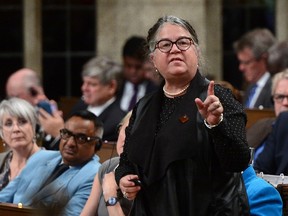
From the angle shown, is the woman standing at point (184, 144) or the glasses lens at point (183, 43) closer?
the woman standing at point (184, 144)

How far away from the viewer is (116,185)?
652cm

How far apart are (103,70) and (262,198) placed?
4.81 m

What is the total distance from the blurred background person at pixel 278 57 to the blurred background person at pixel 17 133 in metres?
2.65

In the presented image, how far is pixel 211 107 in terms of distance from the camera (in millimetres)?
5258

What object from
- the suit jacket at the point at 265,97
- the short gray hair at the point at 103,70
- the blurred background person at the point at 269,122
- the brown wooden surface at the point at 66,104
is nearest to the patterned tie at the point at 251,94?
the suit jacket at the point at 265,97

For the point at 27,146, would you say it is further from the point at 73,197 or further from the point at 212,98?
the point at 212,98

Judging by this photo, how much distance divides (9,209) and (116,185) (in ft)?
2.12

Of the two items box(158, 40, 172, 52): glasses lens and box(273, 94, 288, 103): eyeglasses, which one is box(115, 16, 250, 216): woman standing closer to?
box(158, 40, 172, 52): glasses lens


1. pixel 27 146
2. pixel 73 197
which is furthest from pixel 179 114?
pixel 27 146

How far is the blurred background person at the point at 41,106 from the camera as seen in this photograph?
9891 mm

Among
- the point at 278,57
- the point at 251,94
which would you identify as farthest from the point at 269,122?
the point at 251,94

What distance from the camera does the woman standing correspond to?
213 inches

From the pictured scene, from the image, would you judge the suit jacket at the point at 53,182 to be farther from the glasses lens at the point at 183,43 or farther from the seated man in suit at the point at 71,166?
the glasses lens at the point at 183,43

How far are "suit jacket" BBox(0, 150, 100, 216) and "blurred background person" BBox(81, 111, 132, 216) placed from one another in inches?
5.8
